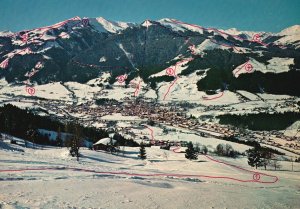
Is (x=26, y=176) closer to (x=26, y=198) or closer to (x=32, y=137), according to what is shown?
(x=26, y=198)

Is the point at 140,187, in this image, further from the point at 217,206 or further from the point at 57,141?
the point at 57,141

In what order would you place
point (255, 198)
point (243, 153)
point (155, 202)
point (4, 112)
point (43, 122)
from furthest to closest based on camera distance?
point (243, 153), point (43, 122), point (4, 112), point (255, 198), point (155, 202)

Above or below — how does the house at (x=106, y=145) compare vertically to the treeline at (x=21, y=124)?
below

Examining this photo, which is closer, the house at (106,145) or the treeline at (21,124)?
the treeline at (21,124)

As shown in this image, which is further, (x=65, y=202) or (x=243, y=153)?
(x=243, y=153)

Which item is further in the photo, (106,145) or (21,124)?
(106,145)

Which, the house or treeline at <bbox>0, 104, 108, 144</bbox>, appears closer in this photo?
treeline at <bbox>0, 104, 108, 144</bbox>

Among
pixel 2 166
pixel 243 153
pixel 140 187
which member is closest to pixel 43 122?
pixel 243 153

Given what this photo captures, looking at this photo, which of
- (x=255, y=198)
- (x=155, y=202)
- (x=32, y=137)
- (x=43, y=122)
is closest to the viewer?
(x=155, y=202)

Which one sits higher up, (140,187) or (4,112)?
(4,112)

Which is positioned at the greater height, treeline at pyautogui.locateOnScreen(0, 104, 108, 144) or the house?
treeline at pyautogui.locateOnScreen(0, 104, 108, 144)

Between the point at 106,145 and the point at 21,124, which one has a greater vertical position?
the point at 21,124
